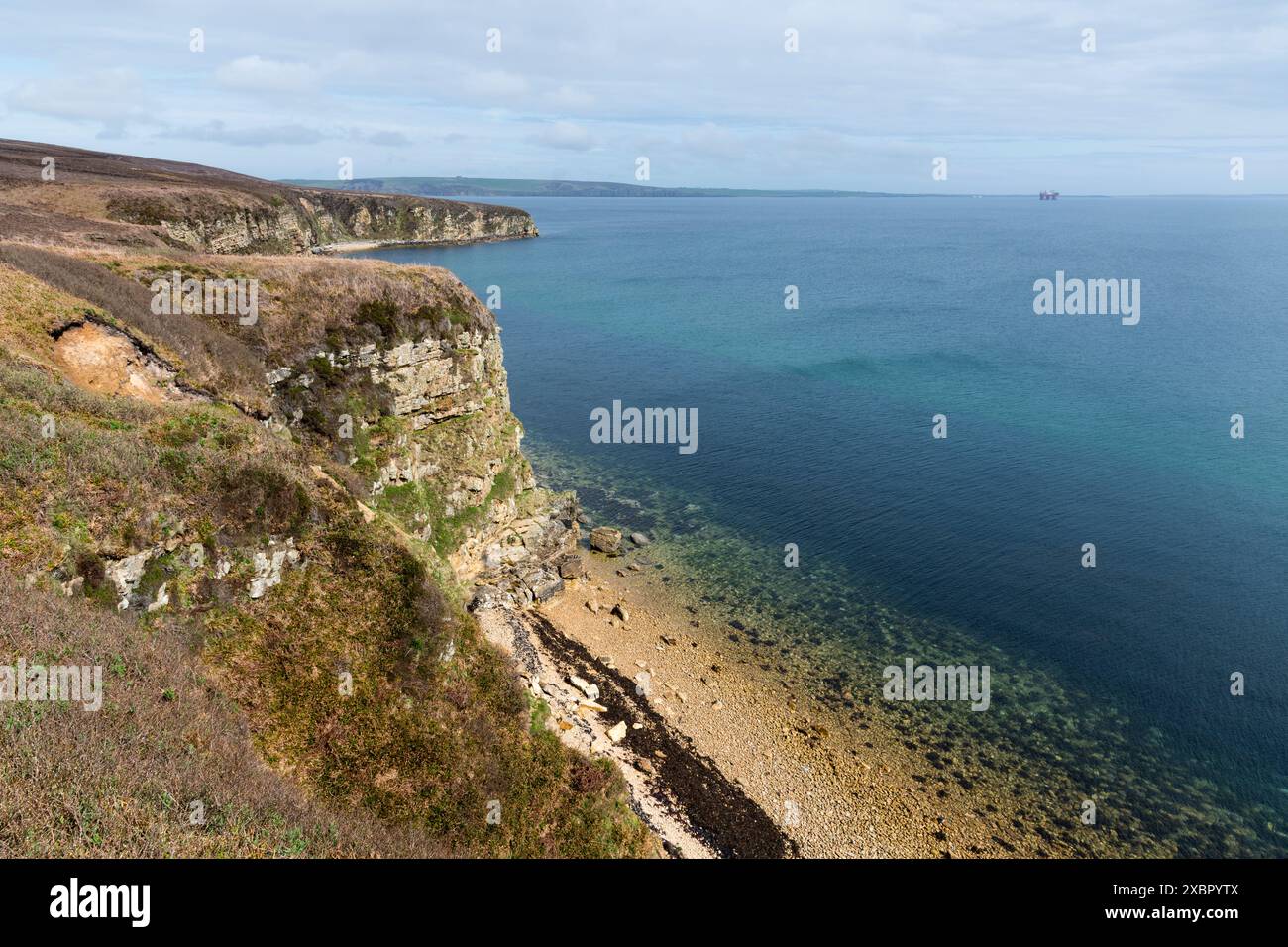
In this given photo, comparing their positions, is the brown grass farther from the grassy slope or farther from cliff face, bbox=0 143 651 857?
cliff face, bbox=0 143 651 857

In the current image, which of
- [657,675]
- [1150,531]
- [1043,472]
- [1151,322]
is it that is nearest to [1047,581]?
[1150,531]

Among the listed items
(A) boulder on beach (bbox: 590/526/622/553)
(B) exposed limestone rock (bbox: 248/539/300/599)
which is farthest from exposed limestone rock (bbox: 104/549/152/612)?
(A) boulder on beach (bbox: 590/526/622/553)

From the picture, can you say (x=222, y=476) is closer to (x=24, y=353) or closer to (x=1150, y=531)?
(x=24, y=353)

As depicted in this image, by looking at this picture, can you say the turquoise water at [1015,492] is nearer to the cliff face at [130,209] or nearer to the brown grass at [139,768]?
the brown grass at [139,768]

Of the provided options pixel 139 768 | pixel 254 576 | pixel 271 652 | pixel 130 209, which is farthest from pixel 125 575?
pixel 130 209

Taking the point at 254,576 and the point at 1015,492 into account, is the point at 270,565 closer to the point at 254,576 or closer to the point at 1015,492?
the point at 254,576

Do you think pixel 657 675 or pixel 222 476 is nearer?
pixel 222 476
